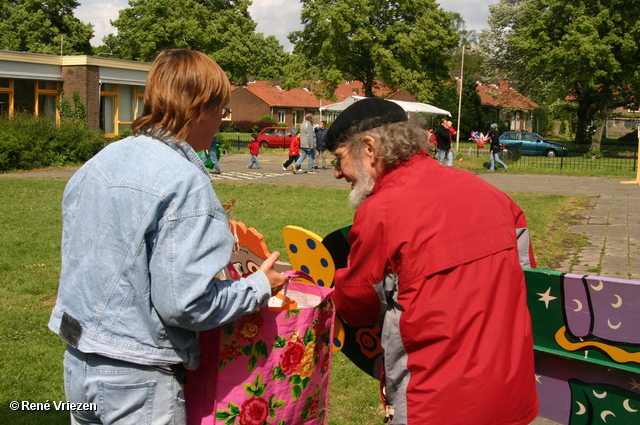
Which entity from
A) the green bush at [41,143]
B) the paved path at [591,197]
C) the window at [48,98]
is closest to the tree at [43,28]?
the window at [48,98]

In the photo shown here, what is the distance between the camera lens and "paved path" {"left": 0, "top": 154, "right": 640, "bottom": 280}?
7258 mm

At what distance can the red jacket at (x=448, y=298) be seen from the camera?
172cm

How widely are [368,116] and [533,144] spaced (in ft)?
106

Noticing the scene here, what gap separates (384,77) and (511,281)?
4263 cm

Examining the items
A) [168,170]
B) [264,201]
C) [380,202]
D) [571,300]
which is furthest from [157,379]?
[264,201]

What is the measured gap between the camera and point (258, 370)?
6.39 ft

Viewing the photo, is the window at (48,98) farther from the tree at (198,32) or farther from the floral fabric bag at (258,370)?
the floral fabric bag at (258,370)

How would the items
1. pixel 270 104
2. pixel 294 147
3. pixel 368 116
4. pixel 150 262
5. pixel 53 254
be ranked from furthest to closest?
pixel 270 104 → pixel 294 147 → pixel 53 254 → pixel 368 116 → pixel 150 262

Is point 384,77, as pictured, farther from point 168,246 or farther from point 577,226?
point 168,246

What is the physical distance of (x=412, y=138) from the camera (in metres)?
1.98

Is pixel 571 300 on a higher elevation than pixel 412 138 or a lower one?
lower

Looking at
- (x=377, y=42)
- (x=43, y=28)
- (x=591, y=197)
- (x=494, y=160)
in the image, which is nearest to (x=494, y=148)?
(x=494, y=160)

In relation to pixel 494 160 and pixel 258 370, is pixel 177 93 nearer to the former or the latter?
pixel 258 370

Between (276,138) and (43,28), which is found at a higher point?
(43,28)
